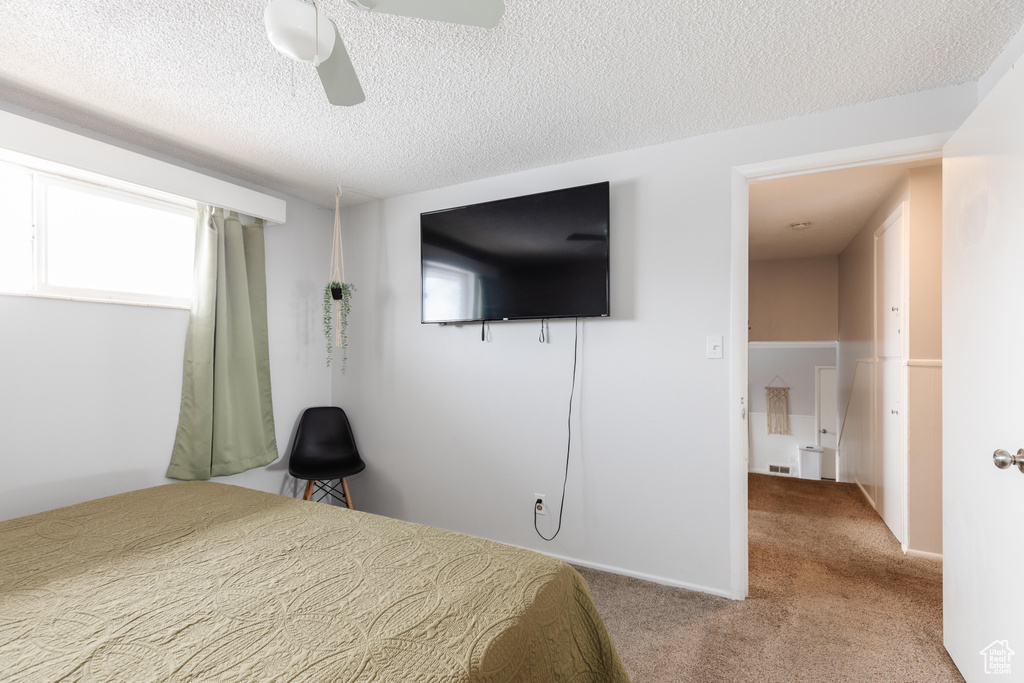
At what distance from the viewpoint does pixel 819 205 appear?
3576 mm

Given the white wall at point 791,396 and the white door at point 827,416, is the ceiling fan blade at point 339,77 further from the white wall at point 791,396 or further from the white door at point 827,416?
the white door at point 827,416

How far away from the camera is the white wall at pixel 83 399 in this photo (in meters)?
2.08

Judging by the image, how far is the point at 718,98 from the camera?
206cm

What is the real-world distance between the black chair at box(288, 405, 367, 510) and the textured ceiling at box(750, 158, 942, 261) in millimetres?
2988

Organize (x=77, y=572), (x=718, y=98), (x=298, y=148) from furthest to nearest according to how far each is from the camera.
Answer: (x=298, y=148), (x=718, y=98), (x=77, y=572)

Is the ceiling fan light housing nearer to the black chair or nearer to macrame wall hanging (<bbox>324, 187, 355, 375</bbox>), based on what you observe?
macrame wall hanging (<bbox>324, 187, 355, 375</bbox>)

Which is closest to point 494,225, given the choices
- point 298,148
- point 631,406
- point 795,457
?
point 298,148

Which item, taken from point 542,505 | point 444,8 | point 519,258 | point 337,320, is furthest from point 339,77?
point 337,320

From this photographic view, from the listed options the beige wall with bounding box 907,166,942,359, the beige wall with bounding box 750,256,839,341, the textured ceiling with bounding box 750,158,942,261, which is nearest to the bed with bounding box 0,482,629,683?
the textured ceiling with bounding box 750,158,942,261

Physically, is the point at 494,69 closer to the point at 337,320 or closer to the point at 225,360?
the point at 225,360

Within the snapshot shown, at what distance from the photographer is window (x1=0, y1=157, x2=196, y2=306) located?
2104 millimetres

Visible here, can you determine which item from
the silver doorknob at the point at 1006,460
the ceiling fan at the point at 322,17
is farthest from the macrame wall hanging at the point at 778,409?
the ceiling fan at the point at 322,17

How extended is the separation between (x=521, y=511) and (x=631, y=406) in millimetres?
946

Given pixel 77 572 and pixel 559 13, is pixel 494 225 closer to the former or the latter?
pixel 559 13
